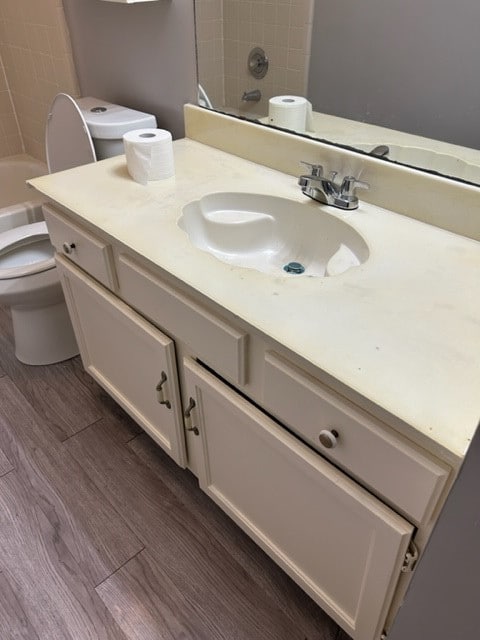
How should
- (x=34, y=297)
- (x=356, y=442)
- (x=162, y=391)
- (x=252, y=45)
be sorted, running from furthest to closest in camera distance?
(x=34, y=297) < (x=252, y=45) < (x=162, y=391) < (x=356, y=442)

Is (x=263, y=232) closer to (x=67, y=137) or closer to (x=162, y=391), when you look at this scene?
(x=162, y=391)

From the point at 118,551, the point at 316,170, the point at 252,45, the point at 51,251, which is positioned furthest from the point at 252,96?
the point at 118,551

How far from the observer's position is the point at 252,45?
1.30 metres

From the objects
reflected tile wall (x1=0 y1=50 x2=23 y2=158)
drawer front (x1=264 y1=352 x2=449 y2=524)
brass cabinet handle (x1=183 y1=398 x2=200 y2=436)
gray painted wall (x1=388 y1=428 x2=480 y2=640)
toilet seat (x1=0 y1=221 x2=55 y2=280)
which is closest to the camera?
gray painted wall (x1=388 y1=428 x2=480 y2=640)

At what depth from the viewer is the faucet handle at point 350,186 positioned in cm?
113

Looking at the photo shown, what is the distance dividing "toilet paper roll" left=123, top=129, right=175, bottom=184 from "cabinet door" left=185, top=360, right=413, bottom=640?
552 mm

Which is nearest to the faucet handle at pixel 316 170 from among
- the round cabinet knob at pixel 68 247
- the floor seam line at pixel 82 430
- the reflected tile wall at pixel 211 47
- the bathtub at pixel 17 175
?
the reflected tile wall at pixel 211 47

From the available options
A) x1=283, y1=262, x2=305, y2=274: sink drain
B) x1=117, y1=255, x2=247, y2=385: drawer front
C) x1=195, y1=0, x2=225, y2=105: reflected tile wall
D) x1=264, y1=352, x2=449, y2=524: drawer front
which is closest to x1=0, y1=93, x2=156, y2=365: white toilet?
x1=195, y1=0, x2=225, y2=105: reflected tile wall

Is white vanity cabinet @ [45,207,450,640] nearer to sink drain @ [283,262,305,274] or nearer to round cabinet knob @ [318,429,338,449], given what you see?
round cabinet knob @ [318,429,338,449]

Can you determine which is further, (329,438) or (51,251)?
(51,251)

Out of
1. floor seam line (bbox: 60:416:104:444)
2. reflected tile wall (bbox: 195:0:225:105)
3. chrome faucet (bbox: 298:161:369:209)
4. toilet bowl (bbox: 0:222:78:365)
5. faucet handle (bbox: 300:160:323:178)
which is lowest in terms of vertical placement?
floor seam line (bbox: 60:416:104:444)

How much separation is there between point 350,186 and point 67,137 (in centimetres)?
114

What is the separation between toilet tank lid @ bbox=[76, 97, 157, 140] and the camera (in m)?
1.57

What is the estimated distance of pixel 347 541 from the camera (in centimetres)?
85
